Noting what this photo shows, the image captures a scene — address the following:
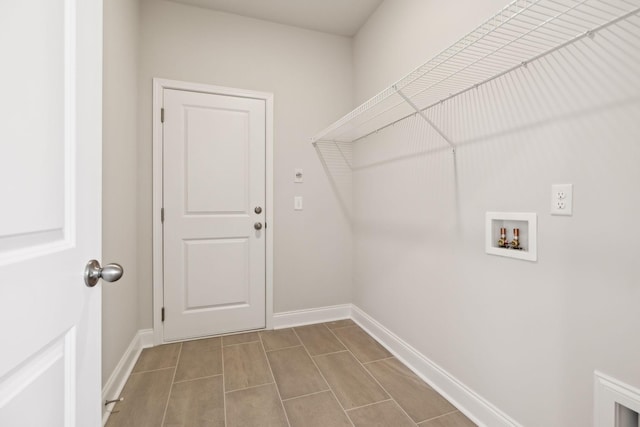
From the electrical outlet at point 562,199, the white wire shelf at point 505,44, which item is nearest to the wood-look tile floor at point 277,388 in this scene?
the electrical outlet at point 562,199

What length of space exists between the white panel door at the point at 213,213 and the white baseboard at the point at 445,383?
110cm

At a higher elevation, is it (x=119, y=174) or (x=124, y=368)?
(x=119, y=174)

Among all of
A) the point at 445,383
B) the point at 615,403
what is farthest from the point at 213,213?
the point at 615,403

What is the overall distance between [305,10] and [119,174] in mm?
1945

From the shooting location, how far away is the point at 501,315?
1405 millimetres

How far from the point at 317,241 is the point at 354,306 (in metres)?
0.73

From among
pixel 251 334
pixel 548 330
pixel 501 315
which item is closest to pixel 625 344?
pixel 548 330

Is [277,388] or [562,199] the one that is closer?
[562,199]

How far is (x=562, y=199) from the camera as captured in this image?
1148 mm

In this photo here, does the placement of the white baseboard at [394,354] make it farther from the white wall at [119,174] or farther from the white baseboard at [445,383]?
the white wall at [119,174]

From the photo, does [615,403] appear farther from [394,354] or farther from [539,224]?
[394,354]
